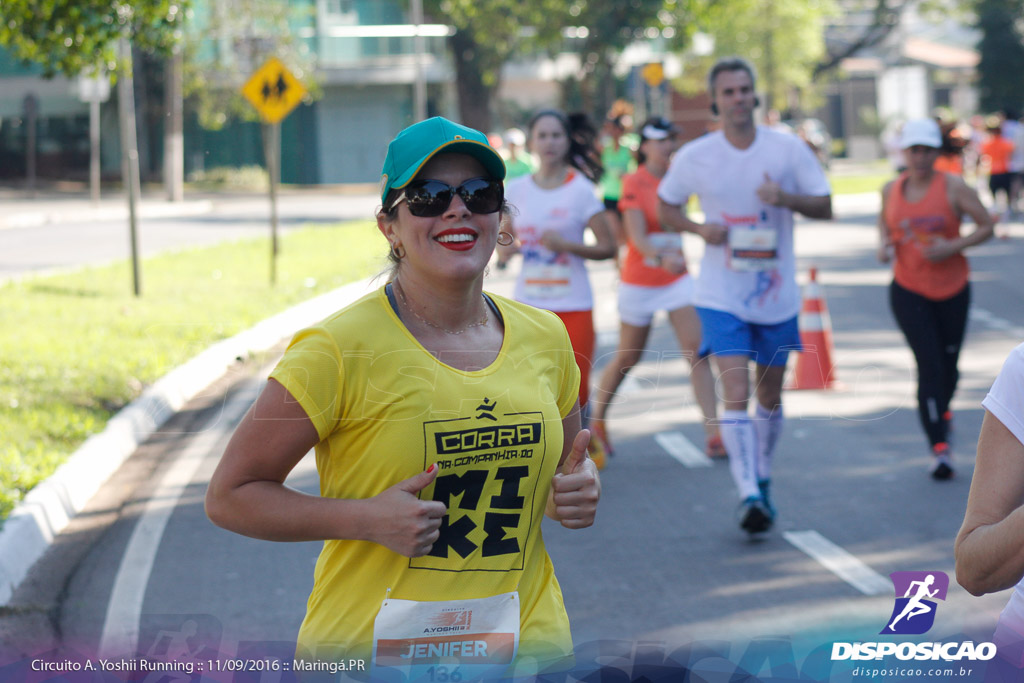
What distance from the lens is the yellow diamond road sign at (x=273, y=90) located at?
17.0 m

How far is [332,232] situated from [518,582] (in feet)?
79.2

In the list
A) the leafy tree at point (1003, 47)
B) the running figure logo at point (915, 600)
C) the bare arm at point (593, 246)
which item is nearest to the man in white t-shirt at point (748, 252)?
the bare arm at point (593, 246)

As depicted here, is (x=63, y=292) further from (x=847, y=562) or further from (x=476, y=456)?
(x=476, y=456)

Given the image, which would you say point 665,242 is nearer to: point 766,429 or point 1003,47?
point 766,429

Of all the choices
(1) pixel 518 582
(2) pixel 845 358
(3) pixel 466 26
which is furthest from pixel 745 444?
(3) pixel 466 26

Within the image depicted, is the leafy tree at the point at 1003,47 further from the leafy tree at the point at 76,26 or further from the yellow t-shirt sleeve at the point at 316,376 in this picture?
the yellow t-shirt sleeve at the point at 316,376

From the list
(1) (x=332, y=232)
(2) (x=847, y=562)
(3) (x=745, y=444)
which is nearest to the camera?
(2) (x=847, y=562)

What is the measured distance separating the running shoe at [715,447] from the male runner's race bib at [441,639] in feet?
18.8

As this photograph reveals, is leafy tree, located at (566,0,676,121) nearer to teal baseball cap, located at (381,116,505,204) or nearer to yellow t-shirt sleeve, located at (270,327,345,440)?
teal baseball cap, located at (381,116,505,204)

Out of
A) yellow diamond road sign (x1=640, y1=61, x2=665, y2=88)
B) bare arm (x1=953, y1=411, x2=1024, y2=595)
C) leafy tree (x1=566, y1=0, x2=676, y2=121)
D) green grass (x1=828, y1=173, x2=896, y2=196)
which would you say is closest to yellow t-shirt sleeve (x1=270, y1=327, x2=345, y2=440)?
bare arm (x1=953, y1=411, x2=1024, y2=595)

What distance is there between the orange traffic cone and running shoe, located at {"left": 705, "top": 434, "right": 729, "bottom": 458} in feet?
7.70

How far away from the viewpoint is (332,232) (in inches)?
1043

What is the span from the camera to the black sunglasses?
2713 millimetres

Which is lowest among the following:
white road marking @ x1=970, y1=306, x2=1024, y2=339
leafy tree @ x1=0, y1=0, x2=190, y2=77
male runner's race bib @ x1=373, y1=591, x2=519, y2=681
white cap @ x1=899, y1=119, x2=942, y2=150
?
white road marking @ x1=970, y1=306, x2=1024, y2=339
